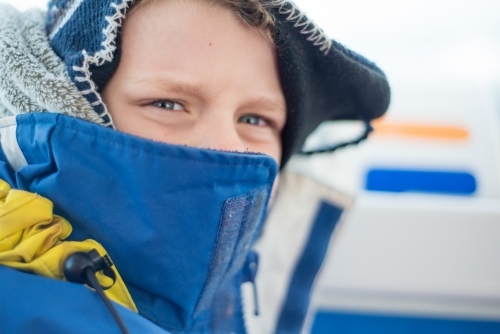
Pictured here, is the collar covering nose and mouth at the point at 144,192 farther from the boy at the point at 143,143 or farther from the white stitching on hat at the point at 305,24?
the white stitching on hat at the point at 305,24

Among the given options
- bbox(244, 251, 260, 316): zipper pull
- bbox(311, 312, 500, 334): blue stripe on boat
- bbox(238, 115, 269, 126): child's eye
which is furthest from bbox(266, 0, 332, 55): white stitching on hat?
bbox(311, 312, 500, 334): blue stripe on boat

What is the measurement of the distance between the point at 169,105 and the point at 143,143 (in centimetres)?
14

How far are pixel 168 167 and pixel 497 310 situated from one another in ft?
2.70

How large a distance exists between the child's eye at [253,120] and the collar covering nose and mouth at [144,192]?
0.52 feet

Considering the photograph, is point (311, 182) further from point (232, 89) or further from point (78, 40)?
point (78, 40)

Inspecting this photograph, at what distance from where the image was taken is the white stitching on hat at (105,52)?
68 centimetres

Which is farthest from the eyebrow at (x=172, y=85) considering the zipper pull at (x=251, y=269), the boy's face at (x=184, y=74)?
the zipper pull at (x=251, y=269)

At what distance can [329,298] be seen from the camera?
1101mm

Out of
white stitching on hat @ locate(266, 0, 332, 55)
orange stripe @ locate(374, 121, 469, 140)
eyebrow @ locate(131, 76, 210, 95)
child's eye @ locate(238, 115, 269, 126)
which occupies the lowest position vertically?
orange stripe @ locate(374, 121, 469, 140)

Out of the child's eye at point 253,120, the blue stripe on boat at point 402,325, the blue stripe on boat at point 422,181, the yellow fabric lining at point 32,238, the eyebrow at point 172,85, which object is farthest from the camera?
the blue stripe on boat at point 422,181

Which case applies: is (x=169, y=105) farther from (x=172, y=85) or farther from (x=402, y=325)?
(x=402, y=325)

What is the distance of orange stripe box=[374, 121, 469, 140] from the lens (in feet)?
4.09

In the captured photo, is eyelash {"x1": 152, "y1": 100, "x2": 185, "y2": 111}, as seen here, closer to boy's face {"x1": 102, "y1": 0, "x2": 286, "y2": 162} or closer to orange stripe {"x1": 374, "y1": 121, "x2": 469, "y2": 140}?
boy's face {"x1": 102, "y1": 0, "x2": 286, "y2": 162}

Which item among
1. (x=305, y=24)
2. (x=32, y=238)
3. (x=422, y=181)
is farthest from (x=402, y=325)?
(x=32, y=238)
